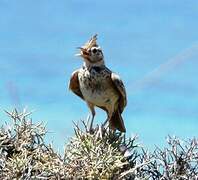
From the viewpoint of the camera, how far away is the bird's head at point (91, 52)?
162 inches

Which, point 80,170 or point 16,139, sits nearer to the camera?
point 80,170

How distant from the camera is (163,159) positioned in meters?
2.57

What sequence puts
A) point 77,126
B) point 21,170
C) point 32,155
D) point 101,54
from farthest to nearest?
point 101,54 → point 77,126 → point 32,155 → point 21,170

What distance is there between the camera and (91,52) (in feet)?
13.8

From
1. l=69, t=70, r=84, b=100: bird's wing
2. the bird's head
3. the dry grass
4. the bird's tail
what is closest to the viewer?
the dry grass

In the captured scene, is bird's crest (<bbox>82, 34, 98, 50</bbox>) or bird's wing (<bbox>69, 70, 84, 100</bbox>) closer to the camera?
bird's crest (<bbox>82, 34, 98, 50</bbox>)

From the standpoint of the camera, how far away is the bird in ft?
14.0

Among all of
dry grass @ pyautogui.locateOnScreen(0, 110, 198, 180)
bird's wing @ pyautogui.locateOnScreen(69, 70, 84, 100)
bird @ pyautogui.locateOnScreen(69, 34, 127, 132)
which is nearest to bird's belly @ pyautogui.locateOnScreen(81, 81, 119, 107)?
bird @ pyautogui.locateOnScreen(69, 34, 127, 132)

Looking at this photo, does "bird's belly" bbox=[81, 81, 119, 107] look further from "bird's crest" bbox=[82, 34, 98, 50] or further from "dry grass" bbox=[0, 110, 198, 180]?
"dry grass" bbox=[0, 110, 198, 180]

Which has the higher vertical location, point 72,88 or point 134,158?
point 72,88

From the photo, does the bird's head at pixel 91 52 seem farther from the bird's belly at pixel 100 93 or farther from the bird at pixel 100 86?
the bird's belly at pixel 100 93

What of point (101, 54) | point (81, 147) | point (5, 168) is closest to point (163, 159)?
point (81, 147)

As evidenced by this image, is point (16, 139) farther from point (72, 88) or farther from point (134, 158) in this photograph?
point (72, 88)

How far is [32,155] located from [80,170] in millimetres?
247
